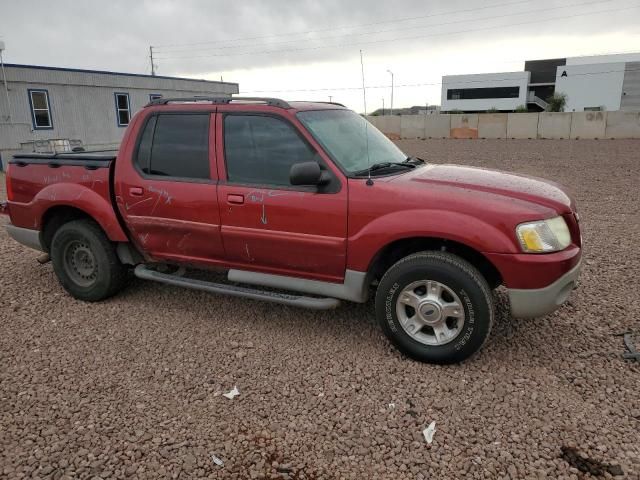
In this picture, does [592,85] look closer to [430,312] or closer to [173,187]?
[430,312]

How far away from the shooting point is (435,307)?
3.57m

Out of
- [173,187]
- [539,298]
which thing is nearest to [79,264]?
[173,187]

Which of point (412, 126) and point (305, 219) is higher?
point (412, 126)

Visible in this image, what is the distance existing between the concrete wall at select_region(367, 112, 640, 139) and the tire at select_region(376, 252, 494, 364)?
2741cm

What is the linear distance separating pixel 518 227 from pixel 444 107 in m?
78.0

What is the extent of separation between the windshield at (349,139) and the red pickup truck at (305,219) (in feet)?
0.05

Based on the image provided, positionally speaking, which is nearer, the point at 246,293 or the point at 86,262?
the point at 246,293

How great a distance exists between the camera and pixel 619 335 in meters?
4.05

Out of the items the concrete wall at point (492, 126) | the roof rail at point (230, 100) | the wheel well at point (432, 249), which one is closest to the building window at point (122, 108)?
the roof rail at point (230, 100)

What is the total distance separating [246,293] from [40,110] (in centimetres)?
2011

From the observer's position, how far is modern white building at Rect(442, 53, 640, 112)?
64688mm

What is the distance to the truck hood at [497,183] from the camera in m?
3.53

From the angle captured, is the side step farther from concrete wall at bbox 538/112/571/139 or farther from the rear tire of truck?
concrete wall at bbox 538/112/571/139

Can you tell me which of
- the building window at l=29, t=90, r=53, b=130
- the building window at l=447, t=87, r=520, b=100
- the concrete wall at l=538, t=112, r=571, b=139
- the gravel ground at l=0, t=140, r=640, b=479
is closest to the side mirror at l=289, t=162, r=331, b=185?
the gravel ground at l=0, t=140, r=640, b=479
